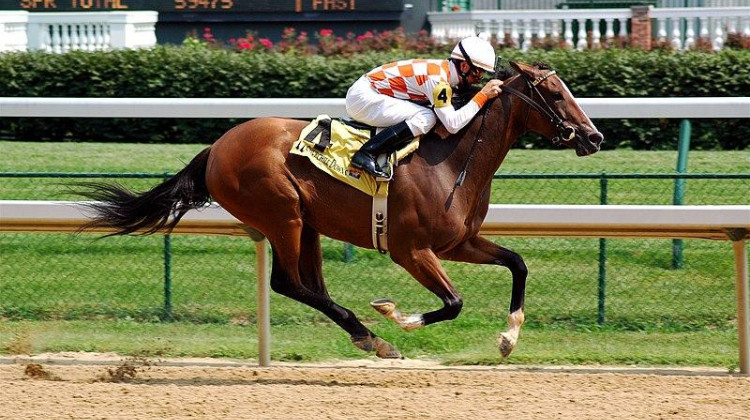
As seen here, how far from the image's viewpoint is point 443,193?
6293 millimetres

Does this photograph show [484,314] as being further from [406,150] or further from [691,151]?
[691,151]

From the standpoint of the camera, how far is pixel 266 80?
41.2ft

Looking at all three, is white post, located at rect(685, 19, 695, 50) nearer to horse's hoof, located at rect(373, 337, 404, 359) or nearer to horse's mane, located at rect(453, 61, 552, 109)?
horse's mane, located at rect(453, 61, 552, 109)

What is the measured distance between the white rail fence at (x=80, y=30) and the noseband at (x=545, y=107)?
9259 mm

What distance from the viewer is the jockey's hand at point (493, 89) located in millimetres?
6418

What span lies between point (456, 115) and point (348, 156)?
588mm

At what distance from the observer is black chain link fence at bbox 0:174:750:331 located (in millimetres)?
8281

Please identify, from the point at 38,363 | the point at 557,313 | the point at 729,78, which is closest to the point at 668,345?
the point at 557,313

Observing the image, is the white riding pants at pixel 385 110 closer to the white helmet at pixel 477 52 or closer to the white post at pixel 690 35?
the white helmet at pixel 477 52

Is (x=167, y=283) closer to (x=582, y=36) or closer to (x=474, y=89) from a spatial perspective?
(x=474, y=89)

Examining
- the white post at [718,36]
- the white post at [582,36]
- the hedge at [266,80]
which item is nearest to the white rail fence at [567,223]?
the hedge at [266,80]

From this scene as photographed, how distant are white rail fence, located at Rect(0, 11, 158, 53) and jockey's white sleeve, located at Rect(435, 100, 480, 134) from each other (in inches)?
364

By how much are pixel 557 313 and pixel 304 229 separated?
2331 mm

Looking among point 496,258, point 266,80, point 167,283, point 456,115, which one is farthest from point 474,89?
point 266,80
